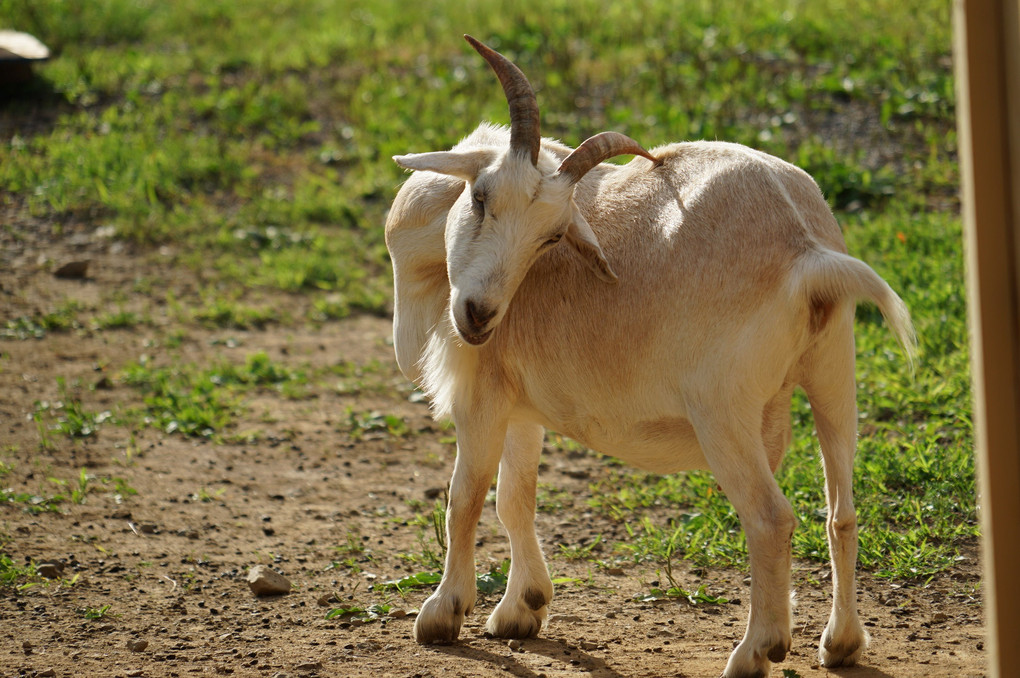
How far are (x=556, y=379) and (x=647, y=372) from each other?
1.21ft

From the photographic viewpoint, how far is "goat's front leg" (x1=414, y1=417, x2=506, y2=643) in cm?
390

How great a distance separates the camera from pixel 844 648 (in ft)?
12.0

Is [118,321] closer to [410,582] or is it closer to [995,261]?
[410,582]

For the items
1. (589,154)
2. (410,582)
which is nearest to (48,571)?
(410,582)

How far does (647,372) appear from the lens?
11.5 ft

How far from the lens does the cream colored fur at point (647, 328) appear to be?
10.9 ft

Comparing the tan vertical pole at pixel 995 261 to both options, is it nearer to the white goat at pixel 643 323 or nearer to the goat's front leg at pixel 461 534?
the white goat at pixel 643 323

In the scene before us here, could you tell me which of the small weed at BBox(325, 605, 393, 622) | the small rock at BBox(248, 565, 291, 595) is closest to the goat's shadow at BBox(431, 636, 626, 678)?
the small weed at BBox(325, 605, 393, 622)

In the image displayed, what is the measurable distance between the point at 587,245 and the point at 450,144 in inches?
231

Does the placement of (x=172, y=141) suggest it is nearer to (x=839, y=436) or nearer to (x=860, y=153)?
(x=860, y=153)

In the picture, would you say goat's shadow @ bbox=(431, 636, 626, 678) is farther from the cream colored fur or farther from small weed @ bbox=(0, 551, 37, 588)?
small weed @ bbox=(0, 551, 37, 588)

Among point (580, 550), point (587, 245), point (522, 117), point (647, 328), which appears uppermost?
point (522, 117)

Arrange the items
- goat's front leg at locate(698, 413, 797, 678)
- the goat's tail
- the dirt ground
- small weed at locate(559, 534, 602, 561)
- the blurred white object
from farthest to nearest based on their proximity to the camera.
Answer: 1. the blurred white object
2. small weed at locate(559, 534, 602, 561)
3. the dirt ground
4. goat's front leg at locate(698, 413, 797, 678)
5. the goat's tail

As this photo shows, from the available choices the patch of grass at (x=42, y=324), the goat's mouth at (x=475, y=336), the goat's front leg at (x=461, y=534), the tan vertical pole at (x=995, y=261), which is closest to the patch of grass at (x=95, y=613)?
the goat's front leg at (x=461, y=534)
